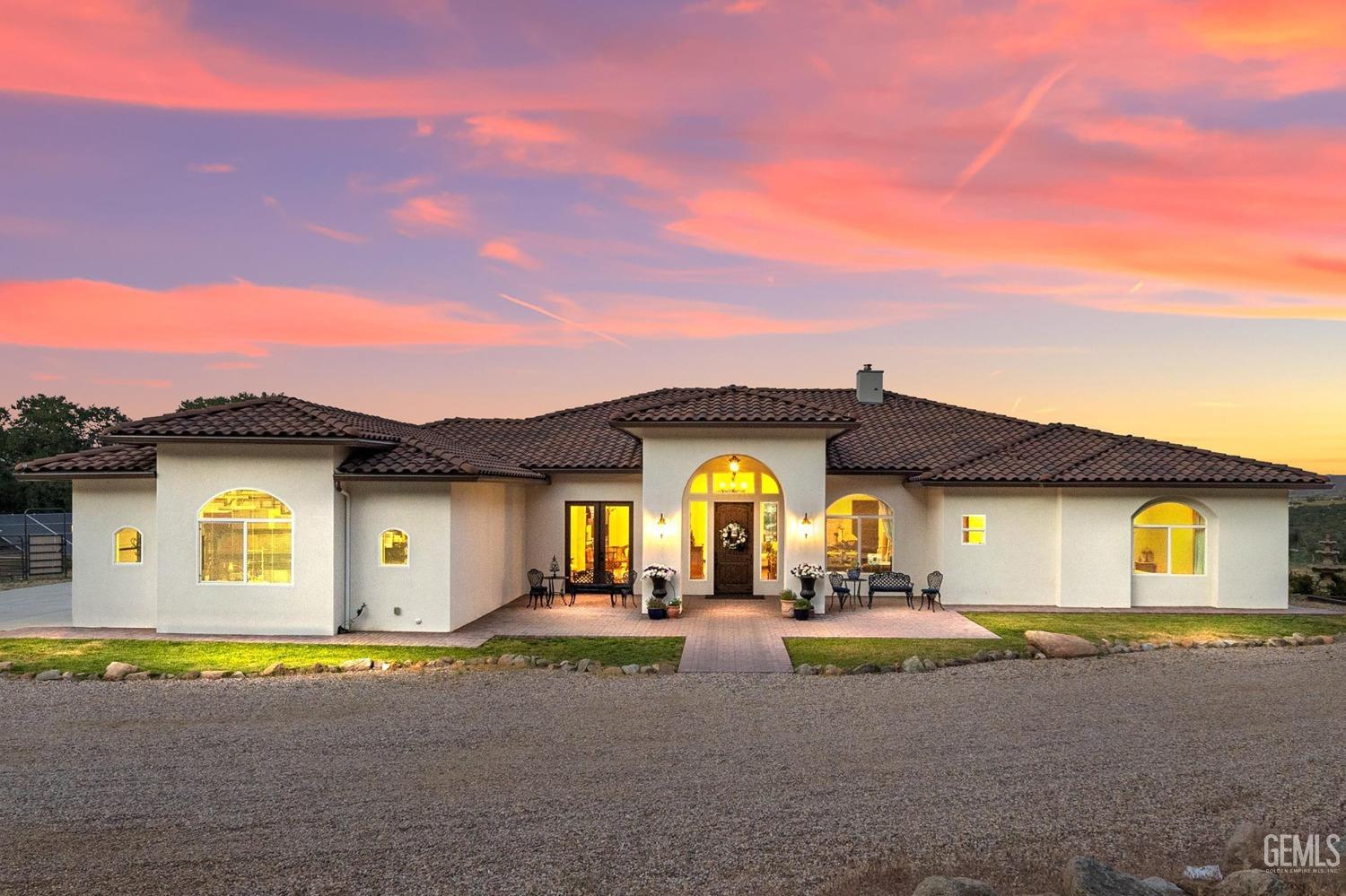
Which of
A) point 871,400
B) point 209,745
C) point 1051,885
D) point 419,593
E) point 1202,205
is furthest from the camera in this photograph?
point 871,400

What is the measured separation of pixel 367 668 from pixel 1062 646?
10692mm

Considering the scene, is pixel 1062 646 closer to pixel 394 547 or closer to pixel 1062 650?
pixel 1062 650

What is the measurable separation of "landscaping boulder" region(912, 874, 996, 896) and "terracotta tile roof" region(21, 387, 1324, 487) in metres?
10.8

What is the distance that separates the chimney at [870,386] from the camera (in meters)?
24.1

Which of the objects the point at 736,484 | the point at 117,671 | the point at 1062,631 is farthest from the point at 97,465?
the point at 1062,631

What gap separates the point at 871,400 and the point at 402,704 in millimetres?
18041

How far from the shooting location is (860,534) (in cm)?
1947

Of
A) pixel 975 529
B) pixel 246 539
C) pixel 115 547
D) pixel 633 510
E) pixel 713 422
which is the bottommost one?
pixel 115 547

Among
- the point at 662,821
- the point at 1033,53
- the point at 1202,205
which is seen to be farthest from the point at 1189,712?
the point at 1202,205

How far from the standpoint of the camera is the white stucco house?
47.3 feet

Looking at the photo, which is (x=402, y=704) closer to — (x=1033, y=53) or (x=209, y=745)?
(x=209, y=745)

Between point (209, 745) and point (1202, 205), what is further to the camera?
point (1202, 205)

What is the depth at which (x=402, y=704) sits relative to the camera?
A: 959 centimetres

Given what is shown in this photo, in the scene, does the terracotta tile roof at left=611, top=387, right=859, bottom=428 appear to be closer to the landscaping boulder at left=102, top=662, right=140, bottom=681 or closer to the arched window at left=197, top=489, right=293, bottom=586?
the arched window at left=197, top=489, right=293, bottom=586
